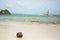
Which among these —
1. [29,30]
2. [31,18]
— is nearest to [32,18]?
[31,18]

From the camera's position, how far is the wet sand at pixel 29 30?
1.63 metres

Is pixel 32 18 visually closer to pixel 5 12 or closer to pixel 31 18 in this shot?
pixel 31 18

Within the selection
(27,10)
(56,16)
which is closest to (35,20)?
(27,10)

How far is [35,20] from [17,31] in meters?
0.25

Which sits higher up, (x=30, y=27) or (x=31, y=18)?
(x=31, y=18)

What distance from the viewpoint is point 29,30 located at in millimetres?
1642

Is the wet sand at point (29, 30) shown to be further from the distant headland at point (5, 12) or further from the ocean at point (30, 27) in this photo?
the distant headland at point (5, 12)

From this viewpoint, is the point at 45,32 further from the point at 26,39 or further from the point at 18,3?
the point at 18,3

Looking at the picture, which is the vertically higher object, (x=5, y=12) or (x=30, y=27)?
(x=5, y=12)

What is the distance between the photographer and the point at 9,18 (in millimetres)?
1622

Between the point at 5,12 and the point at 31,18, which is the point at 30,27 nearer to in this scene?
the point at 31,18

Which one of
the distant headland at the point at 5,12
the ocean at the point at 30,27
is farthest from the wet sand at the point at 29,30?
the distant headland at the point at 5,12

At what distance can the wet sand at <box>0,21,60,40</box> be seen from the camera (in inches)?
64.0

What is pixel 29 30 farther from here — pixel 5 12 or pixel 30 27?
pixel 5 12
